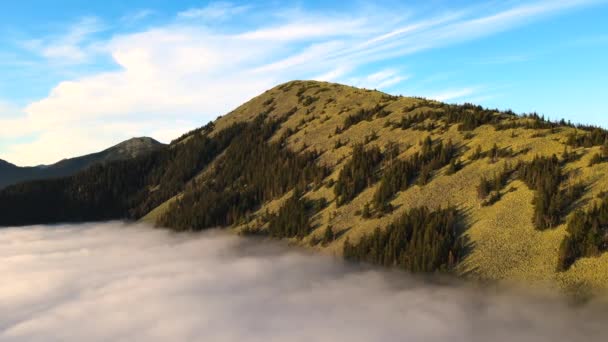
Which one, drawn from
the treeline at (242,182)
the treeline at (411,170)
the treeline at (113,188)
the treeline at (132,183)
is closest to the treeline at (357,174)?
the treeline at (411,170)

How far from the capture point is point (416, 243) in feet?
120

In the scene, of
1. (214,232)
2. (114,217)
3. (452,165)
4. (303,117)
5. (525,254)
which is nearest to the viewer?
(525,254)

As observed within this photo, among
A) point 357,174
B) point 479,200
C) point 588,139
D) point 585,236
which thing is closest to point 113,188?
point 357,174

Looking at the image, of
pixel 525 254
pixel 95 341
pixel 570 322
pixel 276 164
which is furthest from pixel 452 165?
pixel 95 341

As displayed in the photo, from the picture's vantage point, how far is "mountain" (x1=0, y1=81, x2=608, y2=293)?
1245 inches

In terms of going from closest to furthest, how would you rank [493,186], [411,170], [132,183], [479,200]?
[479,200], [493,186], [411,170], [132,183]

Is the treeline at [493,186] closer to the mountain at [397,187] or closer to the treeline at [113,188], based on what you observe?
the mountain at [397,187]

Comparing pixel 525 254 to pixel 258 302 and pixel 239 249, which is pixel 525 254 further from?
pixel 239 249

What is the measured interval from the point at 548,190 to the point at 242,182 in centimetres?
5010

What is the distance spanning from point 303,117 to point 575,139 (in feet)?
178

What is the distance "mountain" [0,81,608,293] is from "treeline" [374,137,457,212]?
0.56ft

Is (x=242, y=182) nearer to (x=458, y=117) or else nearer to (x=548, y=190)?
(x=458, y=117)

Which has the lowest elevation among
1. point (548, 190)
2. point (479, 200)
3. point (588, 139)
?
point (479, 200)

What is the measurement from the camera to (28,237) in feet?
298
